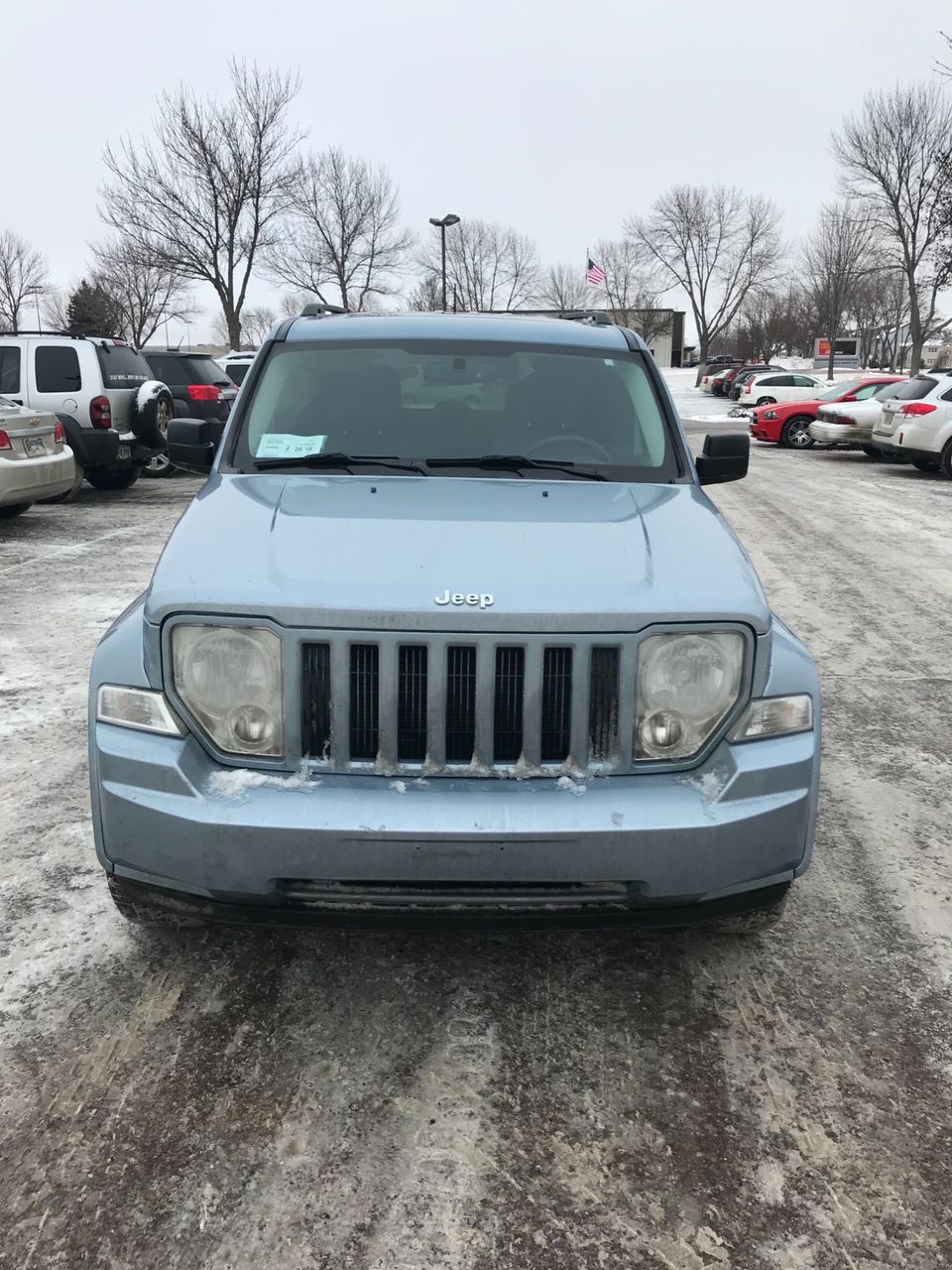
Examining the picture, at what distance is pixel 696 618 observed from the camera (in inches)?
102

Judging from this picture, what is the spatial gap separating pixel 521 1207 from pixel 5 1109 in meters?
1.21

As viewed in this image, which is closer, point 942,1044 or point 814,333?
point 942,1044

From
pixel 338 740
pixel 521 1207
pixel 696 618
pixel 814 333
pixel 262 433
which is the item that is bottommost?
pixel 521 1207

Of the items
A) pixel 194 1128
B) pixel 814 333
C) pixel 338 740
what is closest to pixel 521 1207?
pixel 194 1128

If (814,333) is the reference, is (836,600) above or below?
below

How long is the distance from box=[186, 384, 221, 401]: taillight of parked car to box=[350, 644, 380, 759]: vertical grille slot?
1418 cm

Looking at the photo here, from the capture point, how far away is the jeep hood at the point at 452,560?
2.54 metres

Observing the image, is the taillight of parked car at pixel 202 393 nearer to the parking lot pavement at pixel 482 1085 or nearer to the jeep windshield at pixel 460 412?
the jeep windshield at pixel 460 412

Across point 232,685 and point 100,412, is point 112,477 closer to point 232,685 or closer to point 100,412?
point 100,412

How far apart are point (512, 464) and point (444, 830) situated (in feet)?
5.25

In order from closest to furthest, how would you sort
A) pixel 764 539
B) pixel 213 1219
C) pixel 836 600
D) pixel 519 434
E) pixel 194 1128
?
pixel 213 1219 → pixel 194 1128 → pixel 519 434 → pixel 836 600 → pixel 764 539

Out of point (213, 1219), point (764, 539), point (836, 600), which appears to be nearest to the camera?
point (213, 1219)

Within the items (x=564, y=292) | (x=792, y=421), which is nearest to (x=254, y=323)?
(x=564, y=292)

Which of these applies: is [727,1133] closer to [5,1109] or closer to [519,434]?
[5,1109]
